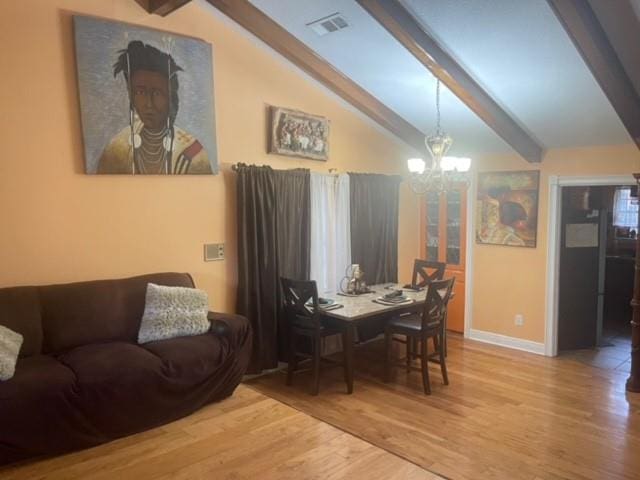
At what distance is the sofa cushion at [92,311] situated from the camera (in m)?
3.22

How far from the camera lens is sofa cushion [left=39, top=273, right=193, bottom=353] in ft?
10.6

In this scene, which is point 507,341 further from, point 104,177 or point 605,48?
point 104,177

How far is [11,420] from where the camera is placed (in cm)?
254

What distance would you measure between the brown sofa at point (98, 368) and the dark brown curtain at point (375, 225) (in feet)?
6.79

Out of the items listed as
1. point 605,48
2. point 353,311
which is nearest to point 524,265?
point 353,311

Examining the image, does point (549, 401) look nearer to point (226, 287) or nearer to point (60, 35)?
point (226, 287)

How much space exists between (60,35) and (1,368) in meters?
2.23

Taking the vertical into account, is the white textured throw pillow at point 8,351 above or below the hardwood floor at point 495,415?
above

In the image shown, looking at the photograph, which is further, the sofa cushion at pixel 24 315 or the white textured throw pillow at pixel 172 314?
the white textured throw pillow at pixel 172 314

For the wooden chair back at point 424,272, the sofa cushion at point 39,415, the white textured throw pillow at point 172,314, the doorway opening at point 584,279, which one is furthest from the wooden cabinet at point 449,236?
the sofa cushion at point 39,415

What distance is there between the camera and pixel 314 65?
440 centimetres

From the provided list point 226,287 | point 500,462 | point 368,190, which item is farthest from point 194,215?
point 500,462

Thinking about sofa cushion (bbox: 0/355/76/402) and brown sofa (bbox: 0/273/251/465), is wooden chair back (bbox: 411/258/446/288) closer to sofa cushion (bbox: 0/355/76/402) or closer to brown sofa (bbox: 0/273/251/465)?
brown sofa (bbox: 0/273/251/465)

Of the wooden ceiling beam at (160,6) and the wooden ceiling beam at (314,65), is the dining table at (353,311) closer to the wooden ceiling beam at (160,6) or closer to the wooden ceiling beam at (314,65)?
the wooden ceiling beam at (314,65)
